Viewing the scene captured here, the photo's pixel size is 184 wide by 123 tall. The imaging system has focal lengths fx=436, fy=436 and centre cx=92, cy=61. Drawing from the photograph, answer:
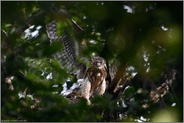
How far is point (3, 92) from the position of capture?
7.32 feet

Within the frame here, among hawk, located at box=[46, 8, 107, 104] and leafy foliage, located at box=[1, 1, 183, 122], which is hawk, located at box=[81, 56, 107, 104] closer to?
hawk, located at box=[46, 8, 107, 104]

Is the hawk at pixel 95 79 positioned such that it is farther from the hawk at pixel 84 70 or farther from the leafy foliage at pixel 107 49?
the leafy foliage at pixel 107 49

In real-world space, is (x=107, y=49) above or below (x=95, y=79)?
above

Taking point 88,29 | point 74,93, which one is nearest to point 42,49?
point 88,29

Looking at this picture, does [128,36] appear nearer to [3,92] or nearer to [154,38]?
[154,38]

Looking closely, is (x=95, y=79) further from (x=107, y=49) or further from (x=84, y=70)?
(x=107, y=49)

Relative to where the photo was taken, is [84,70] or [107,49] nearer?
[107,49]

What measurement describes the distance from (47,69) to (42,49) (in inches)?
66.1

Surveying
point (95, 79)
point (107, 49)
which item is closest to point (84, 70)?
point (95, 79)

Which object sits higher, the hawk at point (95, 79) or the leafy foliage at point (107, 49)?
the leafy foliage at point (107, 49)

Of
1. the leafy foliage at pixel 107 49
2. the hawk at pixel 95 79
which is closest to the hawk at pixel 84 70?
the hawk at pixel 95 79

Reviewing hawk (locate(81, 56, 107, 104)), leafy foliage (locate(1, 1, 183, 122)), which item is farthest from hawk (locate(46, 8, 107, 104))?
leafy foliage (locate(1, 1, 183, 122))

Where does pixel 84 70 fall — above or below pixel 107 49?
below

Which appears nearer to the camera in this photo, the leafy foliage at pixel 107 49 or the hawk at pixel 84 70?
the leafy foliage at pixel 107 49
